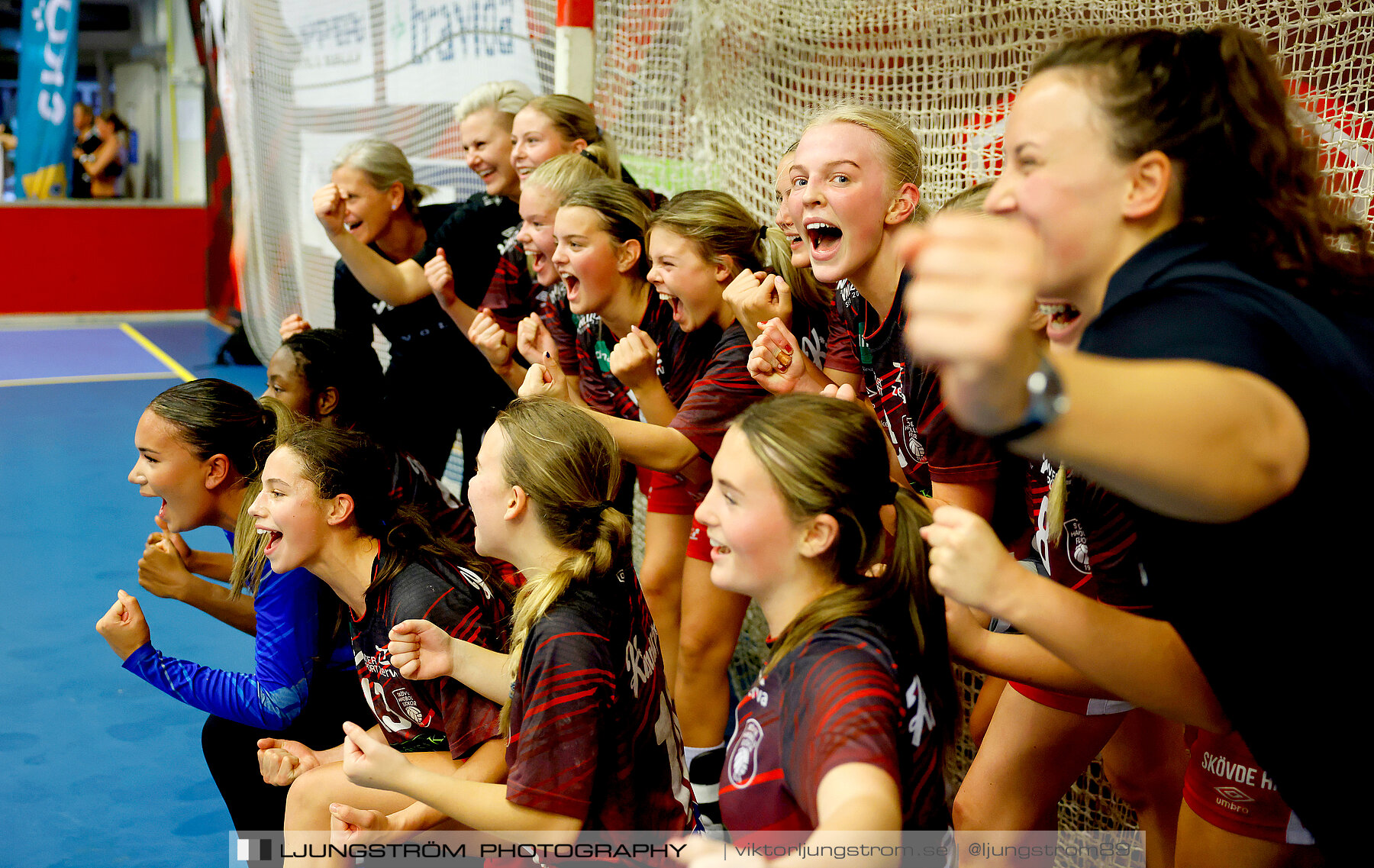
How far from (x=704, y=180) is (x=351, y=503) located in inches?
80.4

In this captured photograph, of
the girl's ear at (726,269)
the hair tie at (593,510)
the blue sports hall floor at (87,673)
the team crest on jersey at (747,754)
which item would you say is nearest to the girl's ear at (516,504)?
the hair tie at (593,510)

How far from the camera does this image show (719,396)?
2760mm

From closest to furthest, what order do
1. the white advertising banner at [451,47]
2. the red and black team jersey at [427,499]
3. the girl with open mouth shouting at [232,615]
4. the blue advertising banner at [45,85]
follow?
1. the girl with open mouth shouting at [232,615]
2. the red and black team jersey at [427,499]
3. the white advertising banner at [451,47]
4. the blue advertising banner at [45,85]

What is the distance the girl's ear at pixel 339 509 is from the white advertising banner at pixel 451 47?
3.55 m

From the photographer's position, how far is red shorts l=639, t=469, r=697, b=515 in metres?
3.20

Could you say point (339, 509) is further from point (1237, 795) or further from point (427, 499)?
point (1237, 795)

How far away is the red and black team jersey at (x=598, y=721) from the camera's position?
179cm

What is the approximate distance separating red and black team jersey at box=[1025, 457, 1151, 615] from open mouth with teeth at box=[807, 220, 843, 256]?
25.4 inches

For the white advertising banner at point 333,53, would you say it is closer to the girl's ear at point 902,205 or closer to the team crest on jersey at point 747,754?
the girl's ear at point 902,205

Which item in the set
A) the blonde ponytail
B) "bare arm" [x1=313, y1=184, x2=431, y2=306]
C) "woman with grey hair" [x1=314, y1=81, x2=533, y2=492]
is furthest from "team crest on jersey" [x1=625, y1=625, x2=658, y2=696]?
"bare arm" [x1=313, y1=184, x2=431, y2=306]

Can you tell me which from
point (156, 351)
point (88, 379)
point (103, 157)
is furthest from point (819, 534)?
point (103, 157)

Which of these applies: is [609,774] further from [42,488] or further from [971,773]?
[42,488]

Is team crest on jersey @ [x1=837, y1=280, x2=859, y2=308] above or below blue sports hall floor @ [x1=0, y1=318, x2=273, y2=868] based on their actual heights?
above

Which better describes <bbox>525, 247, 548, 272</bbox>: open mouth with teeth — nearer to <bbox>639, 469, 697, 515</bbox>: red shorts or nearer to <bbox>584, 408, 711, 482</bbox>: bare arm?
<bbox>639, 469, 697, 515</bbox>: red shorts
